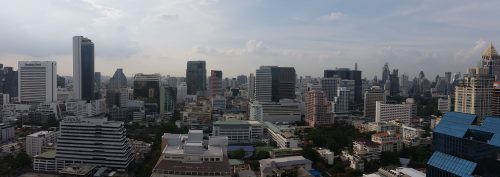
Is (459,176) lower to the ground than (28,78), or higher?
lower

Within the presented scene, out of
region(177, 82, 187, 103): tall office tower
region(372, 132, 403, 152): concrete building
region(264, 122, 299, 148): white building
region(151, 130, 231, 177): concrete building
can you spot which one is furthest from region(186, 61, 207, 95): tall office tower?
region(151, 130, 231, 177): concrete building

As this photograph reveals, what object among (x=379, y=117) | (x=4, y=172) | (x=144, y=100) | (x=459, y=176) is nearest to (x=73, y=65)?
(x=144, y=100)

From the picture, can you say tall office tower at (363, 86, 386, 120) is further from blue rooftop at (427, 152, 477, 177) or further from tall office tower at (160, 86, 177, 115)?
blue rooftop at (427, 152, 477, 177)

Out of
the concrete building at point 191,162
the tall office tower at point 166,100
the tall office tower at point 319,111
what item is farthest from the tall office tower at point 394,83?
the concrete building at point 191,162

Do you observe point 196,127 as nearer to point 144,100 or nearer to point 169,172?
point 144,100

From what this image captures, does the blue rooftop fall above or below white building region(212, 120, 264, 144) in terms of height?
above

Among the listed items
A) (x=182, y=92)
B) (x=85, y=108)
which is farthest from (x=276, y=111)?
(x=182, y=92)
